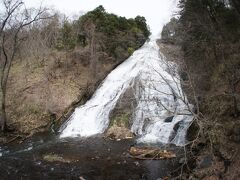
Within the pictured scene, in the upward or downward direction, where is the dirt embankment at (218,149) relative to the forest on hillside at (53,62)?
downward

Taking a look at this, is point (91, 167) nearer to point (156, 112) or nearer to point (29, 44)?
point (156, 112)

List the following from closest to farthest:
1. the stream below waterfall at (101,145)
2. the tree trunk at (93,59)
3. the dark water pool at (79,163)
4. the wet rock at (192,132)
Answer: the dark water pool at (79,163) < the stream below waterfall at (101,145) < the wet rock at (192,132) < the tree trunk at (93,59)

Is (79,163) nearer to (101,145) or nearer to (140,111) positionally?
(101,145)

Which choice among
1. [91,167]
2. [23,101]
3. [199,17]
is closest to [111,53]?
[23,101]

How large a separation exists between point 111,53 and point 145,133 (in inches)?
604

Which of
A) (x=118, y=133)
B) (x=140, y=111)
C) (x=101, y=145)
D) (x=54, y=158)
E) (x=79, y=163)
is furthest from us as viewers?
(x=140, y=111)

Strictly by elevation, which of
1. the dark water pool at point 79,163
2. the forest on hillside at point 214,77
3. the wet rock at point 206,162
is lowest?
the dark water pool at point 79,163

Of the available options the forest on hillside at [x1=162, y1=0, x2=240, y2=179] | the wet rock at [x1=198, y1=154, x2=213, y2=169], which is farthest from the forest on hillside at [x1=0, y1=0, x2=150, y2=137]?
the wet rock at [x1=198, y1=154, x2=213, y2=169]

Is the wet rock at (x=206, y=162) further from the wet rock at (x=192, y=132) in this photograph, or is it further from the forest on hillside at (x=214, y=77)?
the wet rock at (x=192, y=132)

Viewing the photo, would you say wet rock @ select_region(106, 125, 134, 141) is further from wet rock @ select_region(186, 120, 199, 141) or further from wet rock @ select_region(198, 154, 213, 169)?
wet rock @ select_region(198, 154, 213, 169)

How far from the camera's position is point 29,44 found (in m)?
37.1

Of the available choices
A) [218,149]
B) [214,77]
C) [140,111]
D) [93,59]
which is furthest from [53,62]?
[218,149]

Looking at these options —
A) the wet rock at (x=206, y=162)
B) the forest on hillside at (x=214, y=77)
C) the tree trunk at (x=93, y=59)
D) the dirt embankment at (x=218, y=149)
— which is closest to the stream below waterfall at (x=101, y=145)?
the dirt embankment at (x=218, y=149)

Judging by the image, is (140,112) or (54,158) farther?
(140,112)
